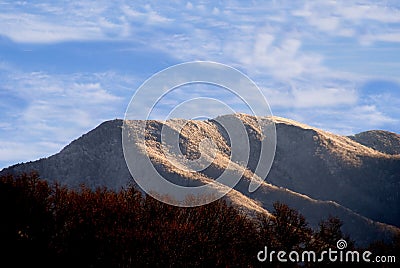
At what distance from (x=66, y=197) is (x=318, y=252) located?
34425 mm

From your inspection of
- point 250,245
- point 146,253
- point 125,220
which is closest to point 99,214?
point 125,220

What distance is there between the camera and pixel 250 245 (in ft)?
272

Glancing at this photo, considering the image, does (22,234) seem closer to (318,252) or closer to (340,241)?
(318,252)
